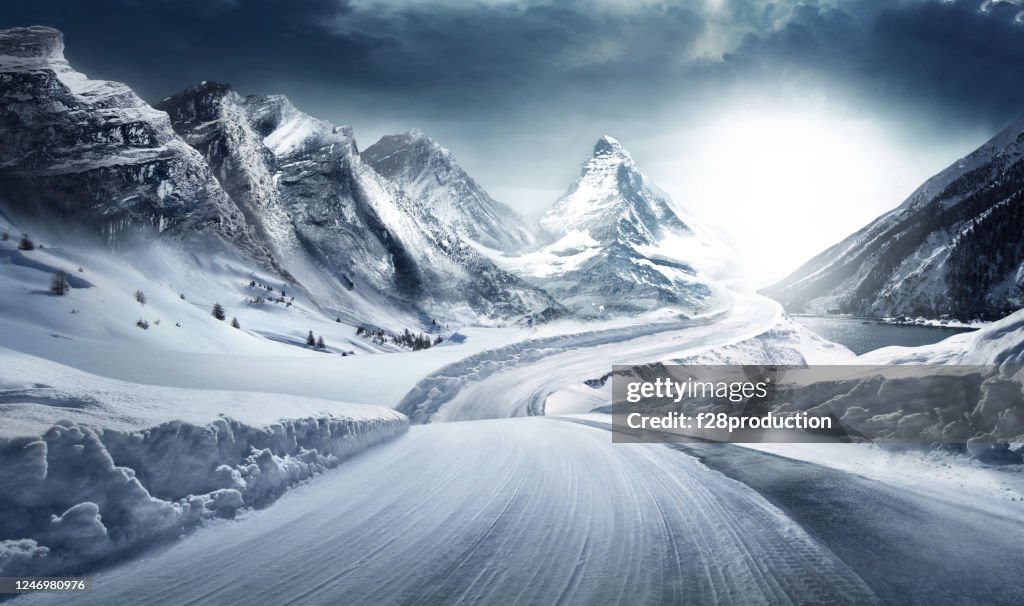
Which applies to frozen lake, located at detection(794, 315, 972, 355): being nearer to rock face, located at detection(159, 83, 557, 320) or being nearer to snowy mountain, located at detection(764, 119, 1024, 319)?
snowy mountain, located at detection(764, 119, 1024, 319)

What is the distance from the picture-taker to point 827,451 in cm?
Answer: 735

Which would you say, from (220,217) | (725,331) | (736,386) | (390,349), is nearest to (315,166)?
(220,217)

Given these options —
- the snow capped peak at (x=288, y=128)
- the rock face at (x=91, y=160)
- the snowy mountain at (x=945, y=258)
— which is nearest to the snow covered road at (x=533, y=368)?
the snowy mountain at (x=945, y=258)

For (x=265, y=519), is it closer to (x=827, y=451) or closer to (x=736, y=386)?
(x=827, y=451)

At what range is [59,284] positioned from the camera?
16656 millimetres

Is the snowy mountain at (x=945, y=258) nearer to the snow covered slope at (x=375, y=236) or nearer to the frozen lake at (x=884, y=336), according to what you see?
the frozen lake at (x=884, y=336)

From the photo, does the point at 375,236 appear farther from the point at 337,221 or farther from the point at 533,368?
the point at 533,368

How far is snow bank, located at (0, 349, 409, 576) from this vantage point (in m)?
3.11

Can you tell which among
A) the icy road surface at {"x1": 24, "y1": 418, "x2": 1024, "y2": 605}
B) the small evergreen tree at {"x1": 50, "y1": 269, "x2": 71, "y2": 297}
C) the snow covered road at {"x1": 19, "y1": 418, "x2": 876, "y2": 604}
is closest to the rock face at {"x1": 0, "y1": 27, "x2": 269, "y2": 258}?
the small evergreen tree at {"x1": 50, "y1": 269, "x2": 71, "y2": 297}

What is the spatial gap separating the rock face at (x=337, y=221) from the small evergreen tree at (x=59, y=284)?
226 feet

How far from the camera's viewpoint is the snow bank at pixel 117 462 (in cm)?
311

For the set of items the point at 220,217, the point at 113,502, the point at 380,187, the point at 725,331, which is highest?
the point at 380,187

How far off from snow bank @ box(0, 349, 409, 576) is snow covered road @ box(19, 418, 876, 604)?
23 cm

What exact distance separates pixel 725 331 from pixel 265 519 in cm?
4176
